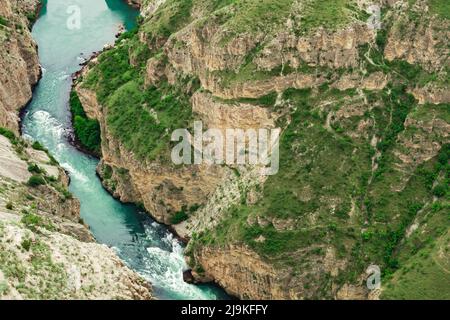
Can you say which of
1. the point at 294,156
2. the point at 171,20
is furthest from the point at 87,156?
the point at 294,156

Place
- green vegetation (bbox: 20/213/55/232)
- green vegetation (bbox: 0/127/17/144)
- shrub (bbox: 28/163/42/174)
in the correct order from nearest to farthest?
green vegetation (bbox: 20/213/55/232) < shrub (bbox: 28/163/42/174) < green vegetation (bbox: 0/127/17/144)

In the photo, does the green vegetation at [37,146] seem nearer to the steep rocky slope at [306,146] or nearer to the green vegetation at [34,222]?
the steep rocky slope at [306,146]

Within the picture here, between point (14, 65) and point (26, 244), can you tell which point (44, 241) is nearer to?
point (26, 244)

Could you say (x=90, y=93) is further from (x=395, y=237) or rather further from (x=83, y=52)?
(x=395, y=237)

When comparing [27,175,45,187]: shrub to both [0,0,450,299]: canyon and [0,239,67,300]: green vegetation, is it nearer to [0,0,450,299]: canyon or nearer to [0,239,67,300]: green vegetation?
[0,0,450,299]: canyon

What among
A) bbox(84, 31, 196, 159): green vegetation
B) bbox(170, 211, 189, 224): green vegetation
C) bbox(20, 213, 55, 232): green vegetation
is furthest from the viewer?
bbox(84, 31, 196, 159): green vegetation

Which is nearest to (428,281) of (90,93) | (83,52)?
(90,93)

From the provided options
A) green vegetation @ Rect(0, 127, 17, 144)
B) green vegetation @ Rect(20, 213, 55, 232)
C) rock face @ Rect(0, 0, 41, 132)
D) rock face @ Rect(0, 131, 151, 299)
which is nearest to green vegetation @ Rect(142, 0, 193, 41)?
rock face @ Rect(0, 0, 41, 132)
